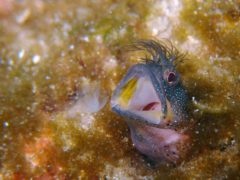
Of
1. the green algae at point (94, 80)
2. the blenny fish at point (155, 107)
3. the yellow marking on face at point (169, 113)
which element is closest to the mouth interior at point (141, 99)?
the blenny fish at point (155, 107)

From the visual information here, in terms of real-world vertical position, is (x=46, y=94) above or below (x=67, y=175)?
above

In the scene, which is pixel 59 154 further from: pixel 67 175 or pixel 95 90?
pixel 95 90

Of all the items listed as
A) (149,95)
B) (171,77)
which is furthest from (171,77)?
(149,95)

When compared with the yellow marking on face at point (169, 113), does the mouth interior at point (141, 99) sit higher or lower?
higher

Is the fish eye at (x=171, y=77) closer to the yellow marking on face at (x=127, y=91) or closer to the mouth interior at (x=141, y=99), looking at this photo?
the mouth interior at (x=141, y=99)

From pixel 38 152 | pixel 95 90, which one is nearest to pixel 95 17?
pixel 95 90

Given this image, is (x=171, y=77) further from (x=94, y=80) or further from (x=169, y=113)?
(x=94, y=80)

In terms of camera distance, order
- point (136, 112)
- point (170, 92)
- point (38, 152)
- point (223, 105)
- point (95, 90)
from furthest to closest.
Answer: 1. point (95, 90)
2. point (38, 152)
3. point (223, 105)
4. point (170, 92)
5. point (136, 112)
